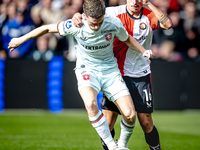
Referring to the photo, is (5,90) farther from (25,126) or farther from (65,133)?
(65,133)

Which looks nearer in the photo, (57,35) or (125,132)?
(125,132)

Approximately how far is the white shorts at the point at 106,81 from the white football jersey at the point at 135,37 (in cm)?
41

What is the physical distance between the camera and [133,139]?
27.7 feet

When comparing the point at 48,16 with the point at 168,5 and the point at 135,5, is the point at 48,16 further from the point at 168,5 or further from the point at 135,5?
the point at 135,5

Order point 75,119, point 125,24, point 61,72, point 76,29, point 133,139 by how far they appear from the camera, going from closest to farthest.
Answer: point 76,29 < point 125,24 < point 133,139 < point 75,119 < point 61,72

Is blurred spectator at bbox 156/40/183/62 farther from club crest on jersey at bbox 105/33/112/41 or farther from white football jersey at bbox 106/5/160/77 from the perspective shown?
club crest on jersey at bbox 105/33/112/41

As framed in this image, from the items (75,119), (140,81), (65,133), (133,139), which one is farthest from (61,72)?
(140,81)

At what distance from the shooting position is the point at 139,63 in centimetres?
631

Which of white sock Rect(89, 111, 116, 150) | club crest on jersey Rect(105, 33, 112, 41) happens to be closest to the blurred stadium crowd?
club crest on jersey Rect(105, 33, 112, 41)

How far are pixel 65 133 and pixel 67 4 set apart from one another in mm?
5614

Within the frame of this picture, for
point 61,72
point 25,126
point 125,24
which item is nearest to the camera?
point 125,24

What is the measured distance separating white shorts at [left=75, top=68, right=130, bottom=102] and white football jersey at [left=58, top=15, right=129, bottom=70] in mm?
107

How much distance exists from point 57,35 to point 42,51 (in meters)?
0.74

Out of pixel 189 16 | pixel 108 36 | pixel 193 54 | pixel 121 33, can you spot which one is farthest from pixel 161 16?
pixel 189 16
